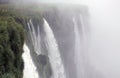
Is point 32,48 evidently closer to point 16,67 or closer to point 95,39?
point 16,67

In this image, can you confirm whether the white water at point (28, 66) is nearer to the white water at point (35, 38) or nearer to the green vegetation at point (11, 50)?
the green vegetation at point (11, 50)

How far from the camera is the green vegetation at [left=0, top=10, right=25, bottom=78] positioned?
75.8 feet

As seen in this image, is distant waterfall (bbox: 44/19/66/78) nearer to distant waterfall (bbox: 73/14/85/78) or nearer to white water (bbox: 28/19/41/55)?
white water (bbox: 28/19/41/55)

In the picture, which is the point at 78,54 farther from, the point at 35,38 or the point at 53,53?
the point at 35,38

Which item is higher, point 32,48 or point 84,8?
point 84,8

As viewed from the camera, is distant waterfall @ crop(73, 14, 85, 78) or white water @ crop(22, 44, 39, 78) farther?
distant waterfall @ crop(73, 14, 85, 78)

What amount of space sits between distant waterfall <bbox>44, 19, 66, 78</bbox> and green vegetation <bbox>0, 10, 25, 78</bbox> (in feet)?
33.7

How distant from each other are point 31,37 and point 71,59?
1230 cm

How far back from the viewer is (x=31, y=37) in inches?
1222

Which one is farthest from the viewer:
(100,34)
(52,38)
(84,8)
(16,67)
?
(100,34)

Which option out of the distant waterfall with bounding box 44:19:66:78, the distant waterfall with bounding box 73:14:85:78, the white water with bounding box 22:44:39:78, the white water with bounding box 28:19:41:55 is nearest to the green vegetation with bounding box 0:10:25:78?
the white water with bounding box 22:44:39:78

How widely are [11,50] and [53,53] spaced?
13.2 meters

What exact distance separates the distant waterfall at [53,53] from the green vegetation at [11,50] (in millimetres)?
10266

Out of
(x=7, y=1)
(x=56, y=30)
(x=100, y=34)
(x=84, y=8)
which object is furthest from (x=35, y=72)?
(x=100, y=34)
